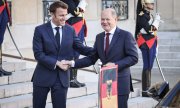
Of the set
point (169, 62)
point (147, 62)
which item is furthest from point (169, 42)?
point (147, 62)

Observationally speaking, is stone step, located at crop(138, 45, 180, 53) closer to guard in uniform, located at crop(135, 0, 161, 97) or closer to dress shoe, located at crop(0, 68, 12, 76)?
guard in uniform, located at crop(135, 0, 161, 97)

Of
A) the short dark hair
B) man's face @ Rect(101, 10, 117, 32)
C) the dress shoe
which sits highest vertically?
the short dark hair

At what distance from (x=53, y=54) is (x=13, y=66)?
3.49 metres

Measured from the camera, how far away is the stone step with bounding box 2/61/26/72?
33.5ft

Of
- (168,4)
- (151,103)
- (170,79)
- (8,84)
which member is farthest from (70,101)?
(168,4)

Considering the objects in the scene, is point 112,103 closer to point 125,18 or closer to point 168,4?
point 125,18

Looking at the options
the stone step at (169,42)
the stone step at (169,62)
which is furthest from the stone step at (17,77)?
the stone step at (169,42)

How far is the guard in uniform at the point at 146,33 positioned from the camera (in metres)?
11.1

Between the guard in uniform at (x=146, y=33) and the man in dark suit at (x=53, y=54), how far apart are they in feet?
13.8

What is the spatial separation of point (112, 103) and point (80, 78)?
15.3ft

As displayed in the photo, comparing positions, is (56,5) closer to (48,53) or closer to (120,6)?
(48,53)

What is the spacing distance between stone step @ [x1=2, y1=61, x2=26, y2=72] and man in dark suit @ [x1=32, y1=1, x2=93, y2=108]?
3307 mm

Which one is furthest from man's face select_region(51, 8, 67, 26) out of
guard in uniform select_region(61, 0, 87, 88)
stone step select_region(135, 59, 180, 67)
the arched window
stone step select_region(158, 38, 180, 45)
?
stone step select_region(158, 38, 180, 45)

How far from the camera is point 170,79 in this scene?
1441cm
